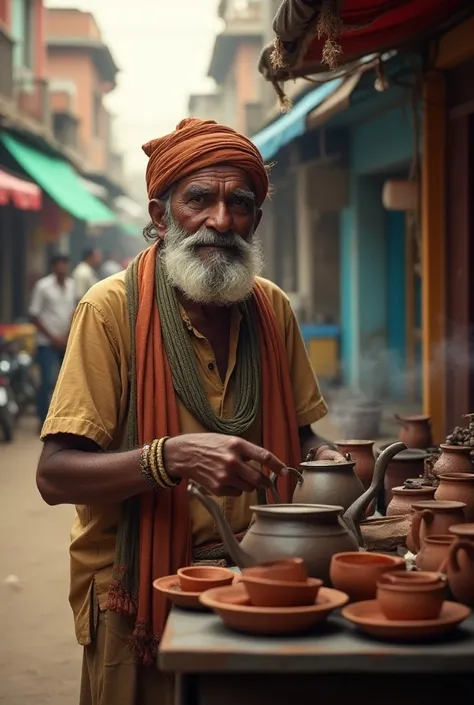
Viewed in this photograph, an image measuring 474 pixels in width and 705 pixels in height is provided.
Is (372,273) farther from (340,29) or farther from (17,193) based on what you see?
(340,29)

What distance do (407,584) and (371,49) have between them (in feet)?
14.8

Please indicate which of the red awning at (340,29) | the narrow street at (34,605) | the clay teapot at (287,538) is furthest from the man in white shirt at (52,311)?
the clay teapot at (287,538)

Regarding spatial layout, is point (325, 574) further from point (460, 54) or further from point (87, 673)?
point (460, 54)

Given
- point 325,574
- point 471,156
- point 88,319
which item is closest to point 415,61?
point 471,156

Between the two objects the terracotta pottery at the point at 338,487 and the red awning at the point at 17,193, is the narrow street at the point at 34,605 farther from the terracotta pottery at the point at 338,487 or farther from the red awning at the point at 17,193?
the red awning at the point at 17,193

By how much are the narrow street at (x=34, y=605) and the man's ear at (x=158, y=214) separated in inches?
89.4

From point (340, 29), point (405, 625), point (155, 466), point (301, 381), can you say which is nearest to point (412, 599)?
point (405, 625)

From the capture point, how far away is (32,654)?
540 cm

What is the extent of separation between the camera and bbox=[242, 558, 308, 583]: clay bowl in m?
2.24

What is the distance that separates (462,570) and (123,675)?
42.9 inches

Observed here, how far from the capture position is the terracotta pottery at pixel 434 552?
97.3 inches

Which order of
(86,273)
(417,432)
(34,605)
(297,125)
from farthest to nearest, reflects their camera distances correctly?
1. (86,273)
2. (297,125)
3. (34,605)
4. (417,432)

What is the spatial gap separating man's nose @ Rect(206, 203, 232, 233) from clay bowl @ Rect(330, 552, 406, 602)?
45.2 inches

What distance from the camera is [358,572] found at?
2.38 metres
